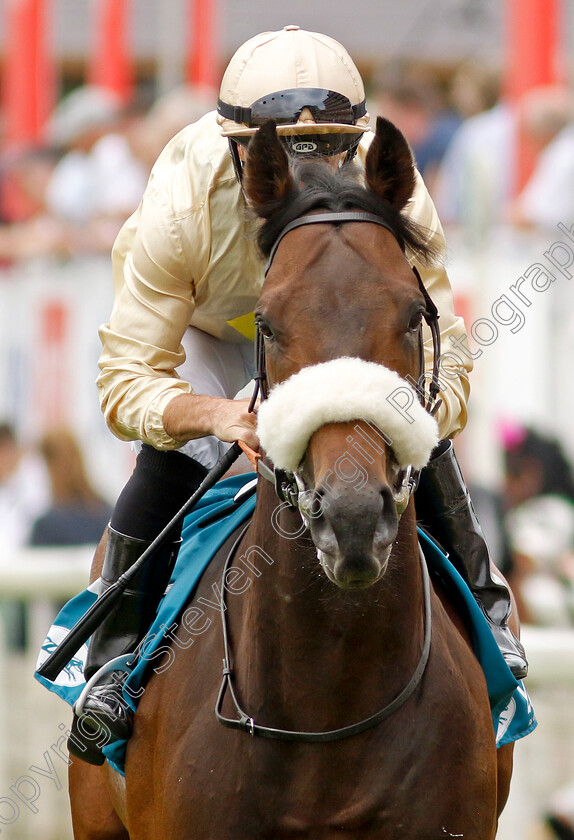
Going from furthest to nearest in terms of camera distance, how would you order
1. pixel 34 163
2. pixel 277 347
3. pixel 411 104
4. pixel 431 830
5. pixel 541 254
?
pixel 34 163 → pixel 411 104 → pixel 541 254 → pixel 431 830 → pixel 277 347

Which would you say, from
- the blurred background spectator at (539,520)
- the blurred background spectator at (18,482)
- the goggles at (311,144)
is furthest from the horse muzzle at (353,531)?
the blurred background spectator at (18,482)

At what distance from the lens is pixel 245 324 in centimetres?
420

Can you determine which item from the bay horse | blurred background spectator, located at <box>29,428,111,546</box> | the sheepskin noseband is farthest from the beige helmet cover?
blurred background spectator, located at <box>29,428,111,546</box>

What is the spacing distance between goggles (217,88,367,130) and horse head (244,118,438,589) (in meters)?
0.33

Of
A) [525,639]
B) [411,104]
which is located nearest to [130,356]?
[525,639]

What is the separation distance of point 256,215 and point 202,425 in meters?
0.57

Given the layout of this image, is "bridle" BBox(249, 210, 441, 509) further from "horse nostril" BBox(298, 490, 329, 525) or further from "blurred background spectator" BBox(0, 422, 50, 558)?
"blurred background spectator" BBox(0, 422, 50, 558)

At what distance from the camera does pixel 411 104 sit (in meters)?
9.43

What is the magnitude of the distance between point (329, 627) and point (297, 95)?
1509 mm

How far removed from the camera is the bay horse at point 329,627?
298cm

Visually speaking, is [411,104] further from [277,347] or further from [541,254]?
[277,347]

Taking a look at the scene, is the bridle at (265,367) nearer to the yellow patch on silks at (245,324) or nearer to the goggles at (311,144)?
the goggles at (311,144)

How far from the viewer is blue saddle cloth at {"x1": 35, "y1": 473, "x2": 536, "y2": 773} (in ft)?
12.6

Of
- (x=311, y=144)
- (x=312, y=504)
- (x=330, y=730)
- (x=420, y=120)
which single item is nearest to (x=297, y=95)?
(x=311, y=144)
